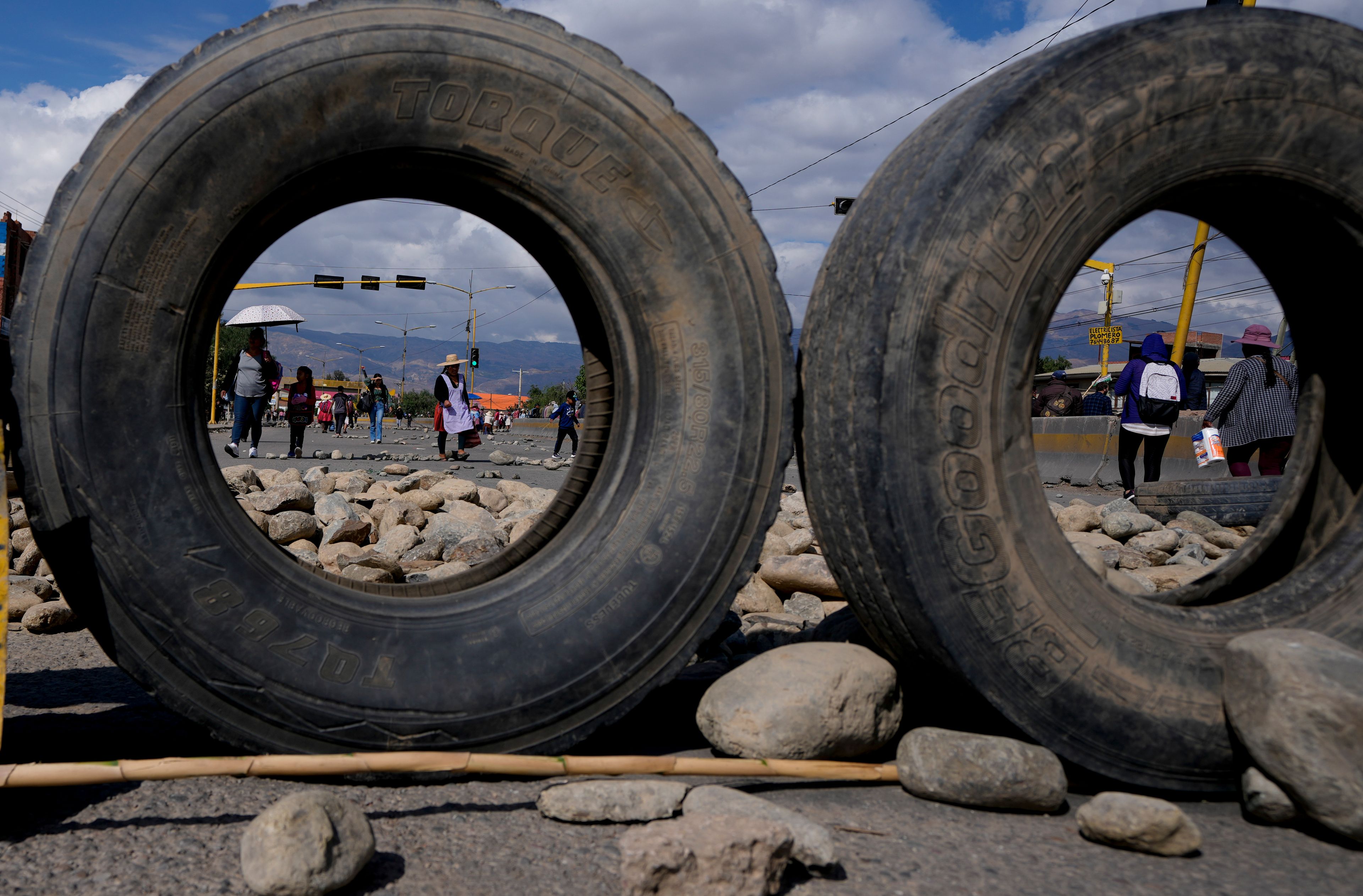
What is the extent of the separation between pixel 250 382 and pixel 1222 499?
1130cm

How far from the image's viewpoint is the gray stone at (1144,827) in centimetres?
189

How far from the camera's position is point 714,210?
2.39 metres

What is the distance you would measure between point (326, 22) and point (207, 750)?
180cm

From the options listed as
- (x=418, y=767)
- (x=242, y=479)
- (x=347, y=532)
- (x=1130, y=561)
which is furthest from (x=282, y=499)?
(x=1130, y=561)

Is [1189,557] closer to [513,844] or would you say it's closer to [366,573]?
[366,573]

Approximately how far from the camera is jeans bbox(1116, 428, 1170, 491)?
923cm

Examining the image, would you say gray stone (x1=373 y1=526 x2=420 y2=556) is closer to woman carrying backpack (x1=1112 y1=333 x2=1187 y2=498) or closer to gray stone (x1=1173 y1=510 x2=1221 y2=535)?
gray stone (x1=1173 y1=510 x2=1221 y2=535)

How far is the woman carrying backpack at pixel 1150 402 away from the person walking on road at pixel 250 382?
10.4 meters

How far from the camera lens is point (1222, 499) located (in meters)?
6.75

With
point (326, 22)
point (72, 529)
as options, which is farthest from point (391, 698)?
point (326, 22)

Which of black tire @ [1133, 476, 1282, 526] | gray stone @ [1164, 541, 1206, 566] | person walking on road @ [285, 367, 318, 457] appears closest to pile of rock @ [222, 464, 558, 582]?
gray stone @ [1164, 541, 1206, 566]

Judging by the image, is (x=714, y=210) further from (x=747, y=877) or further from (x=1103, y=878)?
(x=1103, y=878)

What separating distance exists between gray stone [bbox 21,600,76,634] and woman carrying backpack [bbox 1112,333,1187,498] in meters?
8.49

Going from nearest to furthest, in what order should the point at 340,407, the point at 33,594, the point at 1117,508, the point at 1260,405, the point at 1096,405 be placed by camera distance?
the point at 33,594
the point at 1117,508
the point at 1260,405
the point at 1096,405
the point at 340,407
